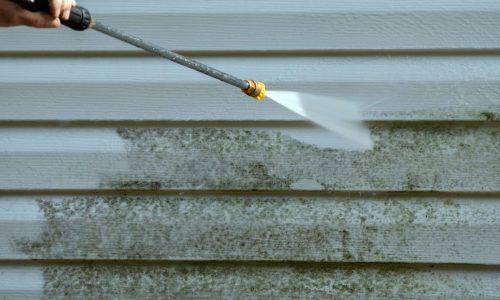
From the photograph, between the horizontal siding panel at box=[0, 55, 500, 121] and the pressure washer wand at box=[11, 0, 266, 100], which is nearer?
the pressure washer wand at box=[11, 0, 266, 100]

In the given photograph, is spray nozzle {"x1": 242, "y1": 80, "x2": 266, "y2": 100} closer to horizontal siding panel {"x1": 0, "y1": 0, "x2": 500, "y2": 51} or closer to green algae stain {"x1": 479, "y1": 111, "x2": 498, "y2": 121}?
horizontal siding panel {"x1": 0, "y1": 0, "x2": 500, "y2": 51}

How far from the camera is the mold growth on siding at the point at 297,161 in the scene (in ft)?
11.5

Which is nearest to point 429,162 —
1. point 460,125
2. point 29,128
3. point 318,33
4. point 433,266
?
point 460,125

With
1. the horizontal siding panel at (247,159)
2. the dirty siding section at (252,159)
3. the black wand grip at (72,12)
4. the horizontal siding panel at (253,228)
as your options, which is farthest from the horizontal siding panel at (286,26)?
the black wand grip at (72,12)

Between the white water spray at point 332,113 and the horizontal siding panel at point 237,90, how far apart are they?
4 cm

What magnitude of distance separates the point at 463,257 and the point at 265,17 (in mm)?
1245

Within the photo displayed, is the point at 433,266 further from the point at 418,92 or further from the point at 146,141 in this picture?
the point at 146,141

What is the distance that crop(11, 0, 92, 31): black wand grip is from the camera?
100 inches

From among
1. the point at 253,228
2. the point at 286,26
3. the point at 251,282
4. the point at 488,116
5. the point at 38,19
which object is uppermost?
the point at 286,26

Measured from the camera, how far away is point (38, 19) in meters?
2.57

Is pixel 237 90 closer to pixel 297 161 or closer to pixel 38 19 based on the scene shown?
pixel 297 161

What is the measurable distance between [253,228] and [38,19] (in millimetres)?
1382

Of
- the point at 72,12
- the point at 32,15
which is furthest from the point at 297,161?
the point at 32,15

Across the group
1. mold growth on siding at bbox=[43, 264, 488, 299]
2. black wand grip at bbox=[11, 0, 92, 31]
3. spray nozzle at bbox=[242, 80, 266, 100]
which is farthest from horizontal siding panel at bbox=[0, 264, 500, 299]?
black wand grip at bbox=[11, 0, 92, 31]
